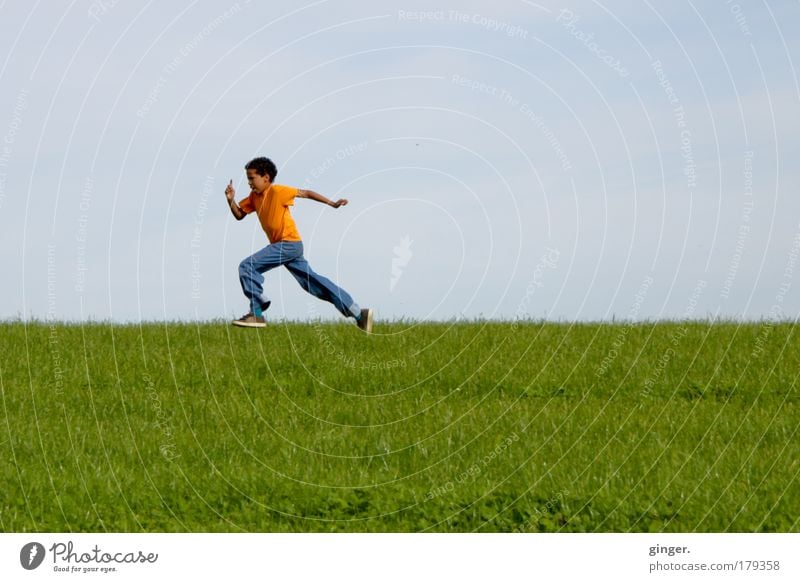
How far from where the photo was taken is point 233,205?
15156 millimetres

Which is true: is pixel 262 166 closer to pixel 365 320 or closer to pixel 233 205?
pixel 233 205

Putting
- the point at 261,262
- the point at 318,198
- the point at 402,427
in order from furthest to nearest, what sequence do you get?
the point at 261,262, the point at 318,198, the point at 402,427

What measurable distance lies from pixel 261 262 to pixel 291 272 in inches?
18.4

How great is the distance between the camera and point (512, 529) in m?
10.2

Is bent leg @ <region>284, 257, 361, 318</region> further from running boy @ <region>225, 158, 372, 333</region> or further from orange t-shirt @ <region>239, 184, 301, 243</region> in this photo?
orange t-shirt @ <region>239, 184, 301, 243</region>

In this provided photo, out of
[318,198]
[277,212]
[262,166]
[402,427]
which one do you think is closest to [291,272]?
[277,212]

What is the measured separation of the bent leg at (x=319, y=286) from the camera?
15.1 m

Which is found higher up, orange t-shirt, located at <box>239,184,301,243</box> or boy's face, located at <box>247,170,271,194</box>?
boy's face, located at <box>247,170,271,194</box>

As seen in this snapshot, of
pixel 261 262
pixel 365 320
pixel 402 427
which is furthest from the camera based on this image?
pixel 365 320

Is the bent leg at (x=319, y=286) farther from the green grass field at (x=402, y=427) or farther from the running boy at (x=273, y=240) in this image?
the green grass field at (x=402, y=427)

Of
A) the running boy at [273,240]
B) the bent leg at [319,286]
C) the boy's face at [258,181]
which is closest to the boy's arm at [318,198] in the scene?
the running boy at [273,240]

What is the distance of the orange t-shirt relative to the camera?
1504cm

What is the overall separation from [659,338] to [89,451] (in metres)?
7.97

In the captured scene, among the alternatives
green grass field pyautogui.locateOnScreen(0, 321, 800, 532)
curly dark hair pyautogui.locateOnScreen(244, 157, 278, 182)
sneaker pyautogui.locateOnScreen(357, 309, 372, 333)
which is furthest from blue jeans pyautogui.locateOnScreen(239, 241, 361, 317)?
curly dark hair pyautogui.locateOnScreen(244, 157, 278, 182)
